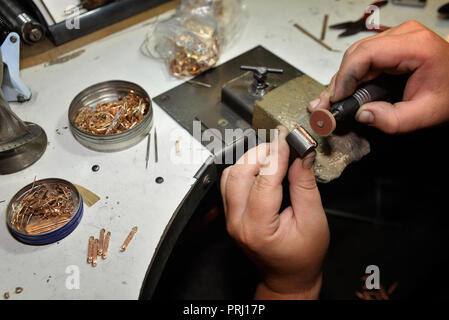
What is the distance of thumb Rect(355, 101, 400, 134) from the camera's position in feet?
3.13

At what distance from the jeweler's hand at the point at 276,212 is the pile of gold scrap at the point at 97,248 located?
1.12 feet

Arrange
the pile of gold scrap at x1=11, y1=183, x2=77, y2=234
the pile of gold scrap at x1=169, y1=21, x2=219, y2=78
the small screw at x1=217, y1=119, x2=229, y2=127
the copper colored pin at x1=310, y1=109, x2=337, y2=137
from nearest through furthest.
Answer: the copper colored pin at x1=310, y1=109, x2=337, y2=137 < the pile of gold scrap at x1=11, y1=183, x2=77, y2=234 < the small screw at x1=217, y1=119, x2=229, y2=127 < the pile of gold scrap at x1=169, y1=21, x2=219, y2=78

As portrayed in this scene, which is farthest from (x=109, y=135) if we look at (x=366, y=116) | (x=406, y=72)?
(x=406, y=72)

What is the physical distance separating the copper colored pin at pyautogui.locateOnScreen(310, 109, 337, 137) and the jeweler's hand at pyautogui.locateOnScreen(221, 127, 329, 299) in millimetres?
74

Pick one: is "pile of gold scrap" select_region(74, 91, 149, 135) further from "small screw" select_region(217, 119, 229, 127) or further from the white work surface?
"small screw" select_region(217, 119, 229, 127)

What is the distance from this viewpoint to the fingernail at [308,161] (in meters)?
0.94

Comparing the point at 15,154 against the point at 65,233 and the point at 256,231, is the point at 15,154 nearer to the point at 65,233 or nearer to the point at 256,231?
the point at 65,233

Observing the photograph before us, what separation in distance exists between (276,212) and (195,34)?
83 cm

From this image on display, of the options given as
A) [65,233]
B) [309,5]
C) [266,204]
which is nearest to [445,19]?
[309,5]

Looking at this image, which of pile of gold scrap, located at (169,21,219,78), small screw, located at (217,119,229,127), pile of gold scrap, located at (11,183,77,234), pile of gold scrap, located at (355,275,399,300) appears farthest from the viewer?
pile of gold scrap, located at (355,275,399,300)

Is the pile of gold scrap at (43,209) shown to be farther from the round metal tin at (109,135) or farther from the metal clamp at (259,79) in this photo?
the metal clamp at (259,79)

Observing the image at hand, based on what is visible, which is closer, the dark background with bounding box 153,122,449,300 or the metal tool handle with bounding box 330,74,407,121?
the metal tool handle with bounding box 330,74,407,121

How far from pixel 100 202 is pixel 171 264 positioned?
95 cm

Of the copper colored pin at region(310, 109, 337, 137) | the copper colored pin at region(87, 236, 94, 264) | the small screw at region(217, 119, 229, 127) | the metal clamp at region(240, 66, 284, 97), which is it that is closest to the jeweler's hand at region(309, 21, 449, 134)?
the copper colored pin at region(310, 109, 337, 137)
